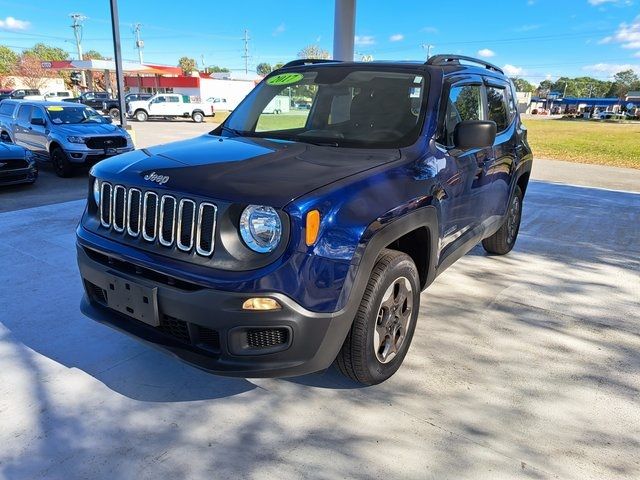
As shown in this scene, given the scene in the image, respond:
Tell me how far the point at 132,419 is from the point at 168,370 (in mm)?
470

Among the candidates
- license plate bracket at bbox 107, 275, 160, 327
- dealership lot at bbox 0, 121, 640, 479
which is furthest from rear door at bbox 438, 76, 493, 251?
license plate bracket at bbox 107, 275, 160, 327

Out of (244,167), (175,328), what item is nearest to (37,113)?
(244,167)

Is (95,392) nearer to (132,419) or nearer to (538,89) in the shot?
(132,419)

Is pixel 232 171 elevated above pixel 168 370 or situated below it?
→ above

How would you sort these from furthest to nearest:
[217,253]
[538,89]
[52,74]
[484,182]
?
[538,89] < [52,74] < [484,182] < [217,253]

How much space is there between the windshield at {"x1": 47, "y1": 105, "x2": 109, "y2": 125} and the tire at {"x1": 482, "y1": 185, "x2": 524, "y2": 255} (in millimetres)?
9632

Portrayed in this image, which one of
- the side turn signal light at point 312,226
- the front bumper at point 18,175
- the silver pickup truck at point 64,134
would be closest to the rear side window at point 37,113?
the silver pickup truck at point 64,134

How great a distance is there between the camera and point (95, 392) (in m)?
2.72

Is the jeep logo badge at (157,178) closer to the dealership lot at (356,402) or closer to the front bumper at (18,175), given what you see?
the dealership lot at (356,402)

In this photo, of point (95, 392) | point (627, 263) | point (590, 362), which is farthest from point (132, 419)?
point (627, 263)

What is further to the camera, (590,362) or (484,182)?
(484,182)

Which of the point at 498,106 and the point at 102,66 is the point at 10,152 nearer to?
the point at 498,106

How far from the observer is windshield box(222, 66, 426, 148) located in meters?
3.21

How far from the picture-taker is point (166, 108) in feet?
101
